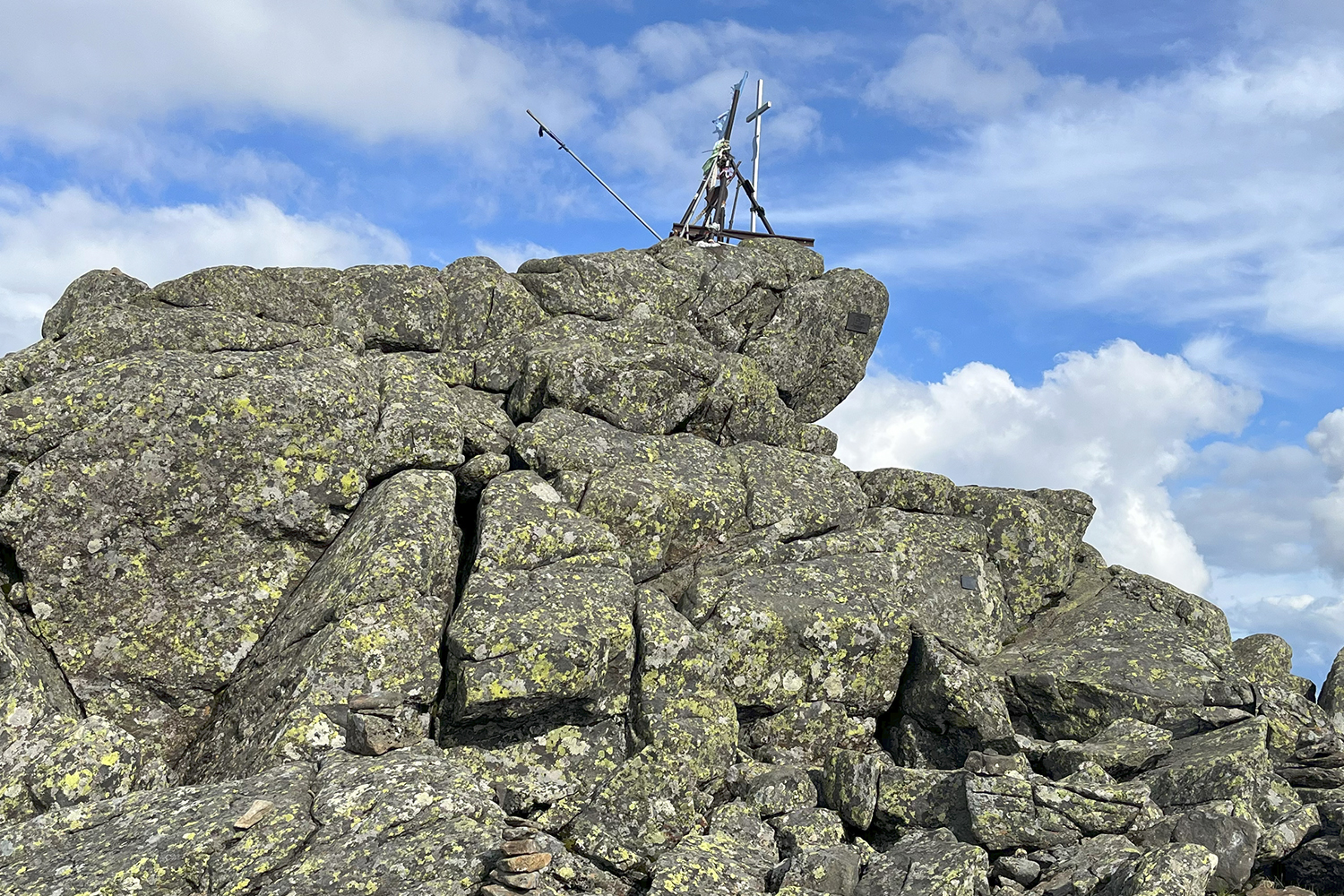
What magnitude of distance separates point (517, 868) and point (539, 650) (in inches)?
196

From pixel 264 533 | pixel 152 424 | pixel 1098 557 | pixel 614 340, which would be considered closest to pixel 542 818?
pixel 264 533

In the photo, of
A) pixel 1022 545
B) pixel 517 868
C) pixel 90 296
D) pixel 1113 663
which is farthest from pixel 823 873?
pixel 90 296

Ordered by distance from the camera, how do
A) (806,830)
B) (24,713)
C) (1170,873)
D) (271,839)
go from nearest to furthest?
(271,839) → (1170,873) → (24,713) → (806,830)

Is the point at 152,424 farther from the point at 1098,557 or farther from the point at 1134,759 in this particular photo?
the point at 1098,557

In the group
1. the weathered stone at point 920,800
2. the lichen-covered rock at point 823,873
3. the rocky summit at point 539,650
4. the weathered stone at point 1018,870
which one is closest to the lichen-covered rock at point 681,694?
the rocky summit at point 539,650

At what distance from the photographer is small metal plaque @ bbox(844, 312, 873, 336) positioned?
3850 centimetres

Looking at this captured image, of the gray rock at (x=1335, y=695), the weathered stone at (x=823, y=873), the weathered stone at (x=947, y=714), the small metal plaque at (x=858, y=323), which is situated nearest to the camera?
the weathered stone at (x=823, y=873)

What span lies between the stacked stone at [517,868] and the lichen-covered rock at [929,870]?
18.4ft

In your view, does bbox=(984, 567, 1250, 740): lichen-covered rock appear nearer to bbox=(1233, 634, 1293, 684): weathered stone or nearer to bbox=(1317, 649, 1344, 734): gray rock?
bbox=(1233, 634, 1293, 684): weathered stone

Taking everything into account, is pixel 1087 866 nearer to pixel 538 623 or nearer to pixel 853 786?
pixel 853 786

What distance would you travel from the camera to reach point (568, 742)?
2059 centimetres

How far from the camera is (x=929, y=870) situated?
16.7 m

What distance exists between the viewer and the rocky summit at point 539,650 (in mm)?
16516

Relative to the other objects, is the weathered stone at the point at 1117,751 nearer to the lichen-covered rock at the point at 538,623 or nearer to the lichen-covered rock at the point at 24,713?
the lichen-covered rock at the point at 538,623
